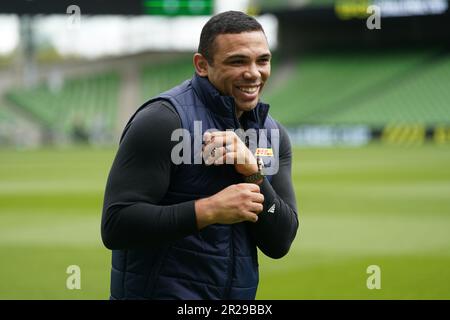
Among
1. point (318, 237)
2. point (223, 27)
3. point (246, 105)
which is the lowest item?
point (246, 105)

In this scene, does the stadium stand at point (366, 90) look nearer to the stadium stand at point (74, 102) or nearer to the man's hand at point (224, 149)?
the stadium stand at point (74, 102)

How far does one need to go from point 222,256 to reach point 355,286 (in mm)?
4573

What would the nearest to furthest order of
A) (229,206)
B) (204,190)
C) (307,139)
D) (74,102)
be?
(229,206)
(204,190)
(307,139)
(74,102)

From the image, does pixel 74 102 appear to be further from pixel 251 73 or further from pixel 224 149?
pixel 224 149

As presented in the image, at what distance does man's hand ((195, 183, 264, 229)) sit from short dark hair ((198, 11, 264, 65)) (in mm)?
623

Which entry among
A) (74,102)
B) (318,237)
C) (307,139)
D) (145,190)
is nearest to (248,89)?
(145,190)

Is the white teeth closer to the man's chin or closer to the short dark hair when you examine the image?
the man's chin

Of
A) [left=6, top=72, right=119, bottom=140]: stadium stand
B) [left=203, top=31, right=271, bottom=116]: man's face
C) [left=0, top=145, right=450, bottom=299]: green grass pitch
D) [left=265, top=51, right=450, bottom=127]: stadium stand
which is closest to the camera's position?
[left=203, top=31, right=271, bottom=116]: man's face

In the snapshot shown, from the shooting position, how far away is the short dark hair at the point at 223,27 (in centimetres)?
→ 342

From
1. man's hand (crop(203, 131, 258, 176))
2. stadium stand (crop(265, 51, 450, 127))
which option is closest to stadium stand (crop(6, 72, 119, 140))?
stadium stand (crop(265, 51, 450, 127))

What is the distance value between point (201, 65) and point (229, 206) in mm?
718

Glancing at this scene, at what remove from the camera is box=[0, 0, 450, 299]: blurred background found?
8.75 metres

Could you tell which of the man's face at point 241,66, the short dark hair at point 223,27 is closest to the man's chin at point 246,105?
the man's face at point 241,66

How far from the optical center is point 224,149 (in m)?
3.21
